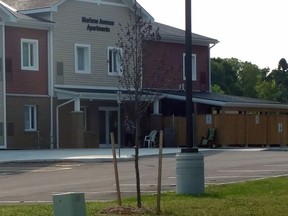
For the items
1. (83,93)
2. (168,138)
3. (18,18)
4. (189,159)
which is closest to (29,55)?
(18,18)

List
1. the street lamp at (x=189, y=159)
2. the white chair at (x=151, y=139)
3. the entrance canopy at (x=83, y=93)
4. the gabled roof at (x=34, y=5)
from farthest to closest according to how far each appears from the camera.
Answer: the white chair at (x=151, y=139), the gabled roof at (x=34, y=5), the entrance canopy at (x=83, y=93), the street lamp at (x=189, y=159)

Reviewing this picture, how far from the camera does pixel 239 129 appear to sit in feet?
161

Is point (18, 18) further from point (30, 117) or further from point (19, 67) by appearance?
point (30, 117)

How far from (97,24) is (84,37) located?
129 centimetres

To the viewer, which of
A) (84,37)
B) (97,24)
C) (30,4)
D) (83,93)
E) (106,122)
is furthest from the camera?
(106,122)

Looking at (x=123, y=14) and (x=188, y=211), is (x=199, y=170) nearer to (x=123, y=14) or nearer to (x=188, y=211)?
(x=188, y=211)

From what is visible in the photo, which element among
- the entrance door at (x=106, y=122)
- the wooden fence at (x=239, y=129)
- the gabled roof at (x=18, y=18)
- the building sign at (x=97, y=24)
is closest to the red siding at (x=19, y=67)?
the gabled roof at (x=18, y=18)

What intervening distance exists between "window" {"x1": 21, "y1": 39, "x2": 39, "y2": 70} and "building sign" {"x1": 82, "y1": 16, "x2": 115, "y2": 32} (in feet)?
12.8

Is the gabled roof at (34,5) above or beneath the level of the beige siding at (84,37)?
above

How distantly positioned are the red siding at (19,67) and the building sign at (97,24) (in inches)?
125

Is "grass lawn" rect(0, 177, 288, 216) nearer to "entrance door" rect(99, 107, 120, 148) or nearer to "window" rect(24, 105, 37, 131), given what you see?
"window" rect(24, 105, 37, 131)

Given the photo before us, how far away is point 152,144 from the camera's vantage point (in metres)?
49.8

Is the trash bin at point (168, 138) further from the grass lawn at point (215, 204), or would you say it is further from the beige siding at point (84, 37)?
the grass lawn at point (215, 204)

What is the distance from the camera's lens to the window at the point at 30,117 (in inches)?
1845
